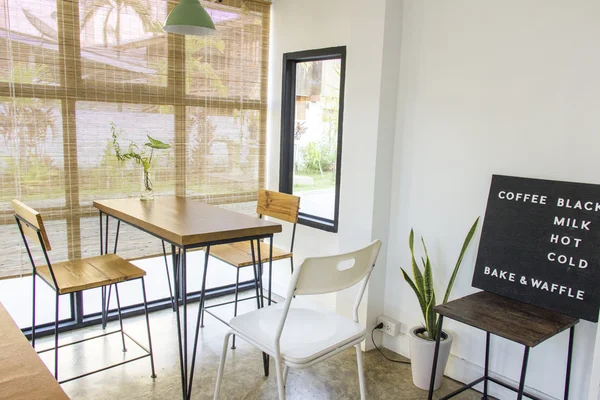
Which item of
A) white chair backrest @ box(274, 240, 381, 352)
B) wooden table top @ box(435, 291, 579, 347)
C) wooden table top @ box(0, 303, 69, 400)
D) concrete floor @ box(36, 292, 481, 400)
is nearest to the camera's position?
wooden table top @ box(0, 303, 69, 400)

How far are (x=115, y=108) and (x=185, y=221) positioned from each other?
46.6 inches

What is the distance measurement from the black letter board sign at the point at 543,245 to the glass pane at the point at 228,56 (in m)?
2.14

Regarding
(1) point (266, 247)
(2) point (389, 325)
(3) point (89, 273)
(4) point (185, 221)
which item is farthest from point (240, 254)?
(2) point (389, 325)

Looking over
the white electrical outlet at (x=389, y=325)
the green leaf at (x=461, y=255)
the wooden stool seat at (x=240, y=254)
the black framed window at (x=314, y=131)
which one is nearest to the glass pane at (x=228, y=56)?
the black framed window at (x=314, y=131)

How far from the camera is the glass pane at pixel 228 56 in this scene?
11.4 feet

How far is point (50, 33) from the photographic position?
2857mm

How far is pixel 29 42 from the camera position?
2.80 meters

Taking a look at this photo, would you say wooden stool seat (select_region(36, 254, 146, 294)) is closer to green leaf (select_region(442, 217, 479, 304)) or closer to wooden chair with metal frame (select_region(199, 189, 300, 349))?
wooden chair with metal frame (select_region(199, 189, 300, 349))

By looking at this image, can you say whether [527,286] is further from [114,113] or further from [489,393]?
[114,113]

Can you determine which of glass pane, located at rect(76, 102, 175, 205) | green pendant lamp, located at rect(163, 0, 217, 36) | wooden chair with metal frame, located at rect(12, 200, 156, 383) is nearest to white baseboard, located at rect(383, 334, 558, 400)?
wooden chair with metal frame, located at rect(12, 200, 156, 383)

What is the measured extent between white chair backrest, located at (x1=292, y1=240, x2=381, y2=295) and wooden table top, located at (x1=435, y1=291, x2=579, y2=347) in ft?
1.54

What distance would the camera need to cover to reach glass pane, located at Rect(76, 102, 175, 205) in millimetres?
3068

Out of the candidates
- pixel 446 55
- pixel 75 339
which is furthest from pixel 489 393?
pixel 75 339

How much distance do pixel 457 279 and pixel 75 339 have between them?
238 cm
